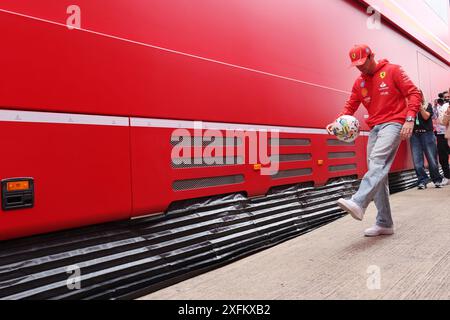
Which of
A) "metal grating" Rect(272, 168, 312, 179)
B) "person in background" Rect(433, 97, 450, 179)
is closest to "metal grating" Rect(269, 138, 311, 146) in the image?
"metal grating" Rect(272, 168, 312, 179)

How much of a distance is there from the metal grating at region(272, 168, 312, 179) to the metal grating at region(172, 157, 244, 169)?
1.52 ft

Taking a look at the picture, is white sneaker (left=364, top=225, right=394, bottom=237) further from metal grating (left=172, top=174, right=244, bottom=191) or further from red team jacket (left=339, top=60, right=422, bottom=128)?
metal grating (left=172, top=174, right=244, bottom=191)

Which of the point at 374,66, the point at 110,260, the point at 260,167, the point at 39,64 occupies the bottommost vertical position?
the point at 110,260

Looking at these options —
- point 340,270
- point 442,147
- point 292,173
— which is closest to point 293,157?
point 292,173

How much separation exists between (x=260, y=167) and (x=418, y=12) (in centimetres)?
467

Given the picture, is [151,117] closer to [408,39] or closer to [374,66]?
[374,66]

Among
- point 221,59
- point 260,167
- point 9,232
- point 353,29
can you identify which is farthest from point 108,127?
point 353,29

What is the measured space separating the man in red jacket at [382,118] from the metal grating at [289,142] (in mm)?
422

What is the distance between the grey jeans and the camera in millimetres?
2314

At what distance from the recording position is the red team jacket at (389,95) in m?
2.43

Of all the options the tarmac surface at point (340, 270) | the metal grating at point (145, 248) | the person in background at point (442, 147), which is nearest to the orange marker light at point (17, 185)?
the metal grating at point (145, 248)

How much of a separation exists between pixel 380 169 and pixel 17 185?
1.95m

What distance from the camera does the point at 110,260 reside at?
5.72ft

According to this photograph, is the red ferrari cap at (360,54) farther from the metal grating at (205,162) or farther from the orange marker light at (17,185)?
the orange marker light at (17,185)
